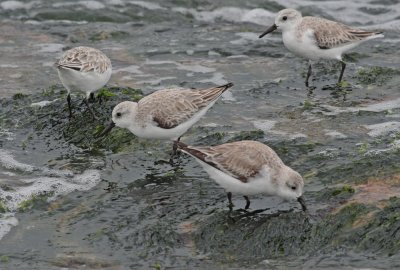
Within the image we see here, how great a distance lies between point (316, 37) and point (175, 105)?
4018 millimetres

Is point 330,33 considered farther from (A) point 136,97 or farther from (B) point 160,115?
(B) point 160,115

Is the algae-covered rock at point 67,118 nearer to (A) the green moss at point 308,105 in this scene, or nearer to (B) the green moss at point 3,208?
(B) the green moss at point 3,208

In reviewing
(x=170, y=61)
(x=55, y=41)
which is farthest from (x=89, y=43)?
(x=170, y=61)

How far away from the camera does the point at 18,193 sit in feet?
28.6

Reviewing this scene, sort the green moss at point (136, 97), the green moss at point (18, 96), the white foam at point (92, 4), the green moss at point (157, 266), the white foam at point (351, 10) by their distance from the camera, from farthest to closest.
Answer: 1. the white foam at point (92, 4)
2. the white foam at point (351, 10)
3. the green moss at point (18, 96)
4. the green moss at point (136, 97)
5. the green moss at point (157, 266)

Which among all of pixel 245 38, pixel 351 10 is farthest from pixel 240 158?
pixel 351 10

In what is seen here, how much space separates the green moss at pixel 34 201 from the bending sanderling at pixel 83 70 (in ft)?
8.20

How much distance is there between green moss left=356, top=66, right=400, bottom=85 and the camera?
12.5 metres

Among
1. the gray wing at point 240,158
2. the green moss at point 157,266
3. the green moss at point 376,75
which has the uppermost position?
the gray wing at point 240,158

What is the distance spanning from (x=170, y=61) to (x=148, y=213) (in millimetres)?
6368

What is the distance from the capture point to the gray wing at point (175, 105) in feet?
31.2

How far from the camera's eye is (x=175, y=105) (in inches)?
381

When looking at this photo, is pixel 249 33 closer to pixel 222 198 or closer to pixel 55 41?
pixel 55 41

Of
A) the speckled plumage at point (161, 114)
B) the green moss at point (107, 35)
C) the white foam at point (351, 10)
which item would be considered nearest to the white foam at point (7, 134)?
the speckled plumage at point (161, 114)
